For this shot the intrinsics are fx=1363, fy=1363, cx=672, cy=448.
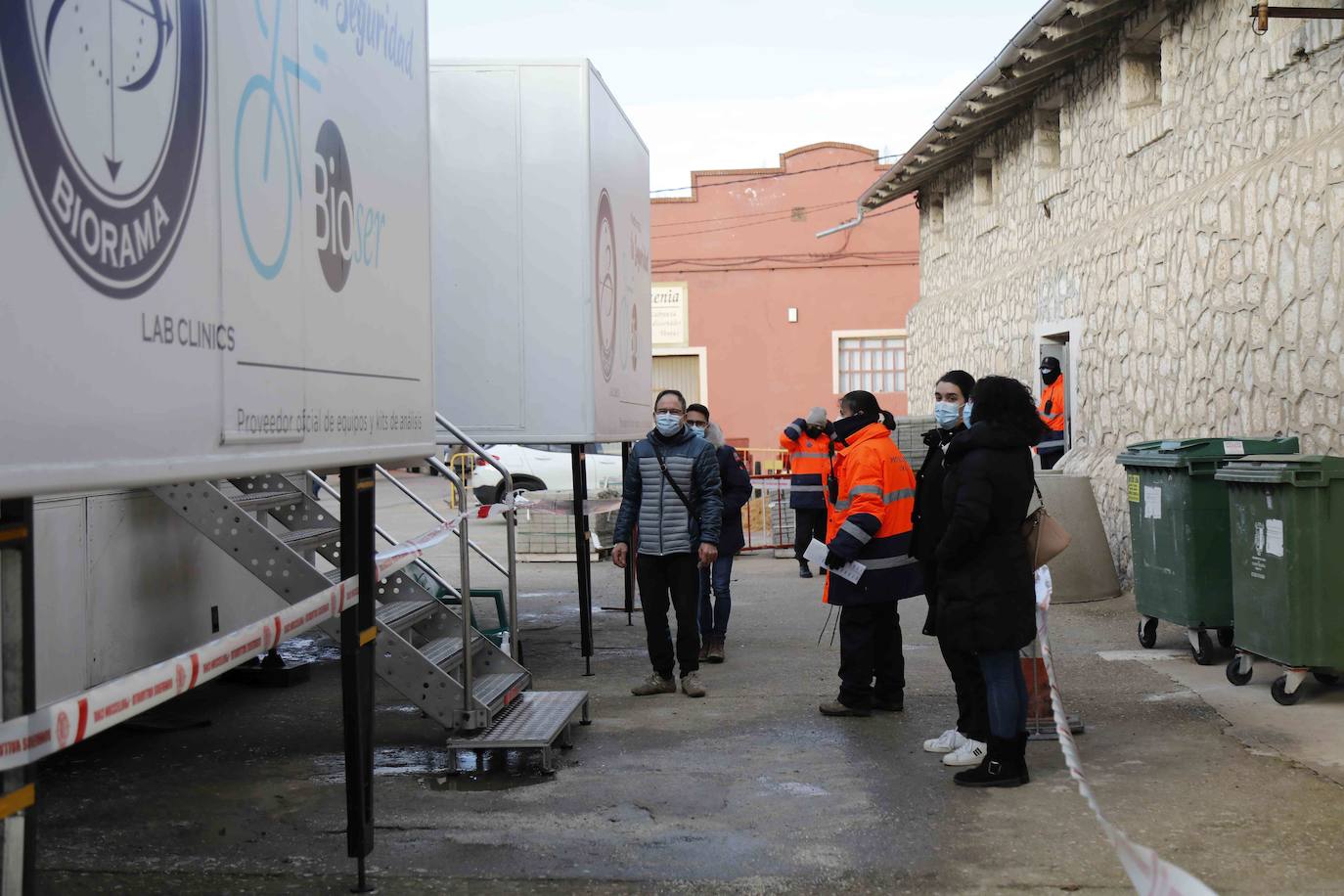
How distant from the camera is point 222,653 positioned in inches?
133

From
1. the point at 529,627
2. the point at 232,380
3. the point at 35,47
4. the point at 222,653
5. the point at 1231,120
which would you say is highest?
the point at 1231,120

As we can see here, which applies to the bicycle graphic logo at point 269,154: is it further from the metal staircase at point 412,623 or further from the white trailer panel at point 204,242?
the metal staircase at point 412,623

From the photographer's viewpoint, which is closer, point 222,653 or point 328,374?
point 222,653

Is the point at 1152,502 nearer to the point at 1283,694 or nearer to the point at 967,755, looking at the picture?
the point at 1283,694

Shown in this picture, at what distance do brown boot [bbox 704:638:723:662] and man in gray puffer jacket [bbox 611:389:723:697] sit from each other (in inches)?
40.3

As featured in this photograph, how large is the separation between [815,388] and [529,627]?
79.8ft

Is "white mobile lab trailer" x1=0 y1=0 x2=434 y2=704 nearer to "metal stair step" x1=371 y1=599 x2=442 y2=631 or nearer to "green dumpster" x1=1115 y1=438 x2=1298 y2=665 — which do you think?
"metal stair step" x1=371 y1=599 x2=442 y2=631

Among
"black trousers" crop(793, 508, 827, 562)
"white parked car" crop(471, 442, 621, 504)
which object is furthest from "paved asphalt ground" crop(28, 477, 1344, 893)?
"white parked car" crop(471, 442, 621, 504)

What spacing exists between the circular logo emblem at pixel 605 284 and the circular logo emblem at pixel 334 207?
14.8 ft

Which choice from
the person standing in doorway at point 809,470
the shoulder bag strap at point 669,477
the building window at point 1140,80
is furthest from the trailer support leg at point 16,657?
the building window at point 1140,80

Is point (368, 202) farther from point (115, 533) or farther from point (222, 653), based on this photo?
point (115, 533)

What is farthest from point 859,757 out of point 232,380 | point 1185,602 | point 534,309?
point 232,380

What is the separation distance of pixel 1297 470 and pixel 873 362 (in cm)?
2807

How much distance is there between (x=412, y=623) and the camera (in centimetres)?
677
